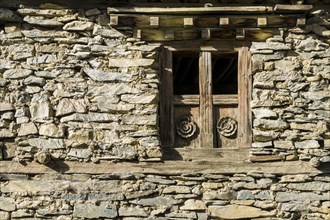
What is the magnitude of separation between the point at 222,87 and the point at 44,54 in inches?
133

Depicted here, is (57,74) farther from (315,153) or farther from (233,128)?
(315,153)

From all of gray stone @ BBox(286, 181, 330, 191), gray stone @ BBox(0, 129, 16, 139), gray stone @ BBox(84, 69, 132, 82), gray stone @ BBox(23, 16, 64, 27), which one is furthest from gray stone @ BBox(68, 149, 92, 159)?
gray stone @ BBox(286, 181, 330, 191)

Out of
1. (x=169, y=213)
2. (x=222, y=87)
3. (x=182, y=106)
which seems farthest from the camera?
(x=222, y=87)

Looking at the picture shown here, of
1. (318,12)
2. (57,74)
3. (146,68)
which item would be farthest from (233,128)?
(57,74)

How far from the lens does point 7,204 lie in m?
5.69

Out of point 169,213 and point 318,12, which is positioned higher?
point 318,12

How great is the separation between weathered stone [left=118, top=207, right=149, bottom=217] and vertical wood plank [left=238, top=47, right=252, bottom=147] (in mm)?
1314

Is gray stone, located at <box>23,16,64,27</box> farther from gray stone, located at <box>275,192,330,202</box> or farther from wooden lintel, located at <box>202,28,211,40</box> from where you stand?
gray stone, located at <box>275,192,330,202</box>

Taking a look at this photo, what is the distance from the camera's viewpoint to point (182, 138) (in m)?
6.05

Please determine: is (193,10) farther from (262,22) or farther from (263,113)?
(263,113)

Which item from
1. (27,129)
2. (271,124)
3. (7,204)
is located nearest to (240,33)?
(271,124)

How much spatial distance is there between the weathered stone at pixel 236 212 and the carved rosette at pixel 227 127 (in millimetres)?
823

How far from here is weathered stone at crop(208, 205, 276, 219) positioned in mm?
5723

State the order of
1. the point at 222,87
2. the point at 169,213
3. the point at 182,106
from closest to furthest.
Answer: the point at 169,213 < the point at 182,106 < the point at 222,87
